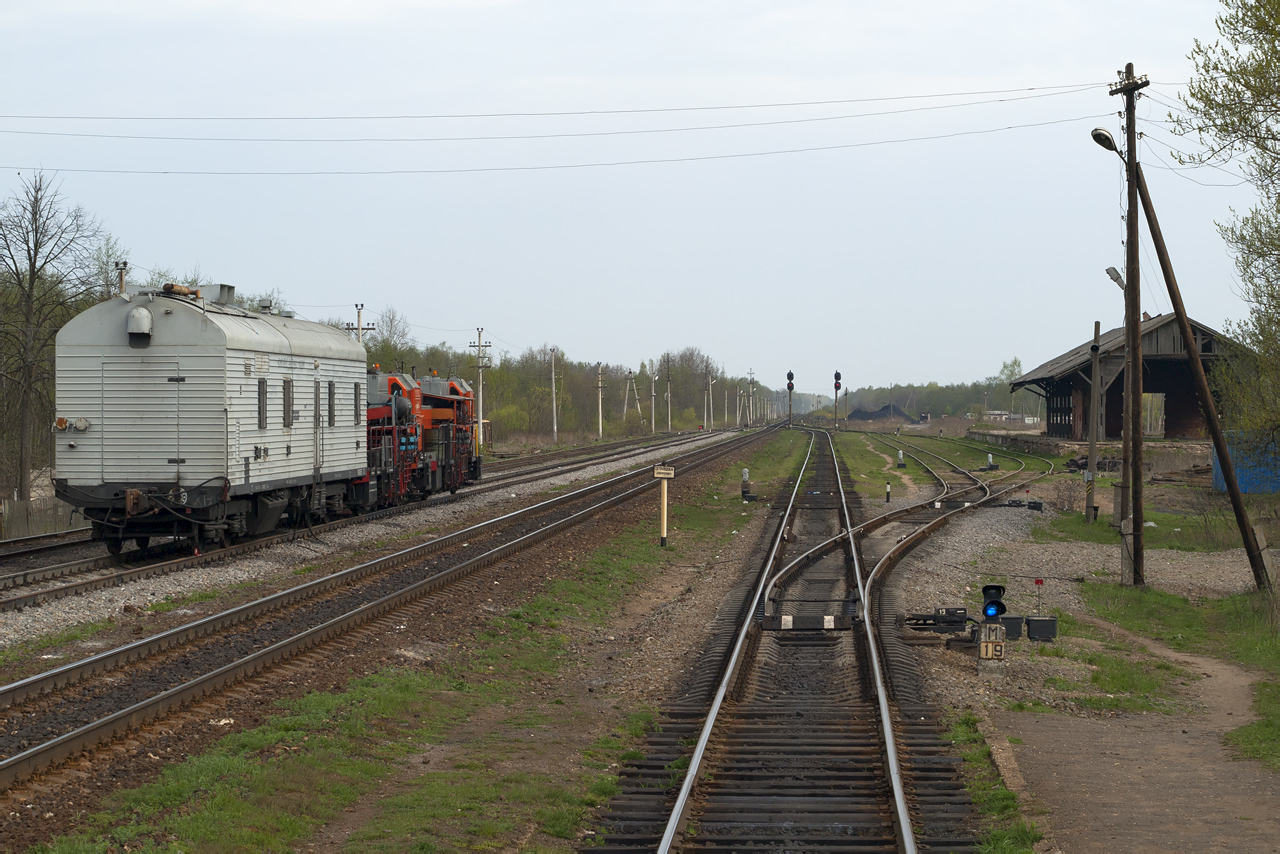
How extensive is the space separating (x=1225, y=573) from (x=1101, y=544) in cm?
408

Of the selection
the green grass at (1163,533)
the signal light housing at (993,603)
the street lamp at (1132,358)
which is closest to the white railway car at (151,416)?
the signal light housing at (993,603)

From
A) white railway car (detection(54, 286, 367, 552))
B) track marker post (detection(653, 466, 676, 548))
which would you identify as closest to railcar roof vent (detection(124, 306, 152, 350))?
white railway car (detection(54, 286, 367, 552))

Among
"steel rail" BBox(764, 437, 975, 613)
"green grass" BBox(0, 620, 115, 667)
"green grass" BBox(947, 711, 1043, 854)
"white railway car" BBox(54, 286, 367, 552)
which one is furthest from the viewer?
"steel rail" BBox(764, 437, 975, 613)

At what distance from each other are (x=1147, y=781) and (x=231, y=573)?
13364 mm

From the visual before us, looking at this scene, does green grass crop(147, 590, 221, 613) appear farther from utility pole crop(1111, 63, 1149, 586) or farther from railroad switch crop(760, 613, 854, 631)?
utility pole crop(1111, 63, 1149, 586)

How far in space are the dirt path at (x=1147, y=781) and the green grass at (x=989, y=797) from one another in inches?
6.7

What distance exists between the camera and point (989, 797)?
293 inches

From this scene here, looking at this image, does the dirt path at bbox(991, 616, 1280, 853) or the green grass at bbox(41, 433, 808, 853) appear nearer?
the green grass at bbox(41, 433, 808, 853)

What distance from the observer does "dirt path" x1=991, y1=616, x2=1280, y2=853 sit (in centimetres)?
678

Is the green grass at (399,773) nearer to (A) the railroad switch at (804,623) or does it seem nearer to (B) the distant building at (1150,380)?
(A) the railroad switch at (804,623)

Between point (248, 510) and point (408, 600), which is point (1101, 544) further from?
point (248, 510)

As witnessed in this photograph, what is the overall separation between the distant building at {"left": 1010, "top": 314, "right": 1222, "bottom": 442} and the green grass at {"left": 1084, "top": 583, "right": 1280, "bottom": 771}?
118 feet

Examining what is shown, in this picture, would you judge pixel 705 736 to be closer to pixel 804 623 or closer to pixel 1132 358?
pixel 804 623

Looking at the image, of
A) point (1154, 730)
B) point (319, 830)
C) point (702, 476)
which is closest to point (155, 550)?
point (319, 830)
